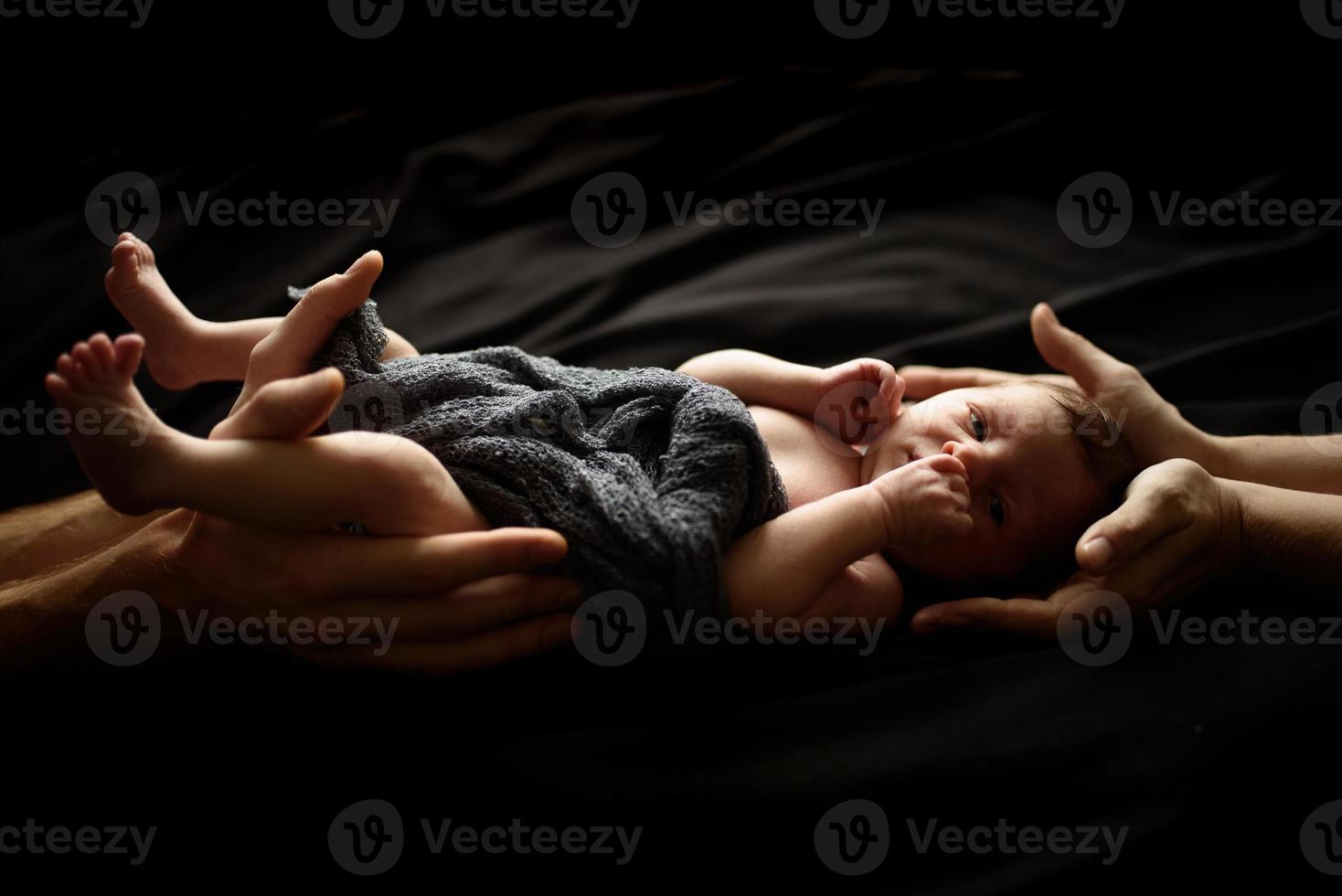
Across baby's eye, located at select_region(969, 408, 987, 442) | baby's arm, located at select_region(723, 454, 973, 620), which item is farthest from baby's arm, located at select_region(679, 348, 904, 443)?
baby's arm, located at select_region(723, 454, 973, 620)

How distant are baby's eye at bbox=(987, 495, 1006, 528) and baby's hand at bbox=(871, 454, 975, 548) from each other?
0.13 meters

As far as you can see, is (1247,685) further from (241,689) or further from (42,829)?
(42,829)

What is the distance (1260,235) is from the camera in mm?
1757

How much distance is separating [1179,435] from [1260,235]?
0.71 meters

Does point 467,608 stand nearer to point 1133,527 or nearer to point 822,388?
point 822,388

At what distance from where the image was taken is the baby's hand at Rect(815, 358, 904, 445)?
128 centimetres

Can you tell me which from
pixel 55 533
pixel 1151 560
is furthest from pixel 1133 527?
pixel 55 533

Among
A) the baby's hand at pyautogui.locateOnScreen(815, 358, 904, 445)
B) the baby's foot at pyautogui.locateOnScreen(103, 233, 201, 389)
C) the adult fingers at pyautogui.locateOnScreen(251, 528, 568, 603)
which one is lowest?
the adult fingers at pyautogui.locateOnScreen(251, 528, 568, 603)

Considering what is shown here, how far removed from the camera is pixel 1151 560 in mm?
1111

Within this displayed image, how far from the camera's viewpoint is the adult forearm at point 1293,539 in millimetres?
1139

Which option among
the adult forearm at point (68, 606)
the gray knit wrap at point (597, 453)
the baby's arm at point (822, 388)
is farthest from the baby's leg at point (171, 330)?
the baby's arm at point (822, 388)

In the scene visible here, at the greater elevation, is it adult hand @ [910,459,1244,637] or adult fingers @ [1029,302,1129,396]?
adult fingers @ [1029,302,1129,396]

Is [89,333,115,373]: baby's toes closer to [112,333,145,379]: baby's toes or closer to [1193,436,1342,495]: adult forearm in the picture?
[112,333,145,379]: baby's toes

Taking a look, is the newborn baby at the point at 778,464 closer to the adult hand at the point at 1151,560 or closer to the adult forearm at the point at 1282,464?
the adult hand at the point at 1151,560
